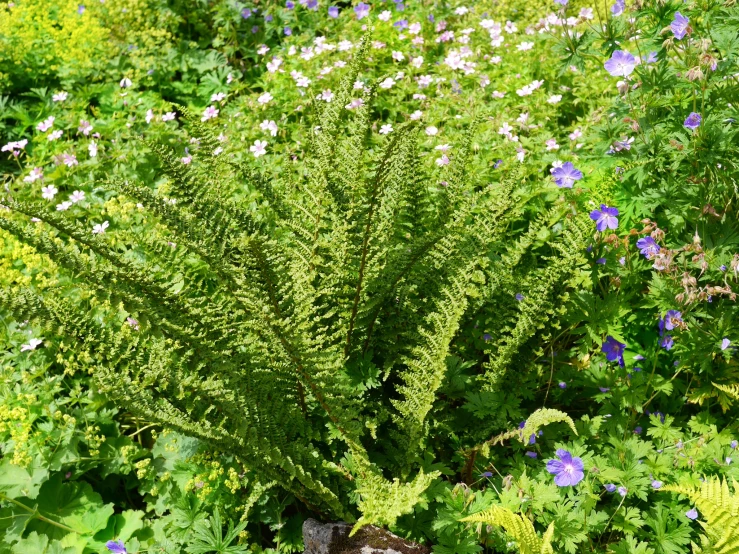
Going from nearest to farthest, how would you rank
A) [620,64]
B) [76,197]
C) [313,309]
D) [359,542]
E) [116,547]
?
[359,542] → [313,309] → [116,547] → [620,64] → [76,197]

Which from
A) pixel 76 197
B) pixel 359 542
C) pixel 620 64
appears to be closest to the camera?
pixel 359 542

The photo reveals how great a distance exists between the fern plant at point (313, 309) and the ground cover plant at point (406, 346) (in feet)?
0.04

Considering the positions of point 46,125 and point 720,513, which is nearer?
point 720,513

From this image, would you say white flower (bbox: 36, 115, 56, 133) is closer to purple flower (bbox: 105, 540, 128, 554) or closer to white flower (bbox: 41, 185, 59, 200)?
white flower (bbox: 41, 185, 59, 200)

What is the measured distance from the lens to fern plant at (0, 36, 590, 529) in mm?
2000

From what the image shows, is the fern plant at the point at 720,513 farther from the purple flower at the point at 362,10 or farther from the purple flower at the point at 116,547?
the purple flower at the point at 362,10

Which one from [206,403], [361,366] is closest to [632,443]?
[361,366]

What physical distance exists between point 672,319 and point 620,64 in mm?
1028

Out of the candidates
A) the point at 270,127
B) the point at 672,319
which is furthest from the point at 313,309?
the point at 270,127

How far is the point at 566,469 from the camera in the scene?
7.15 ft

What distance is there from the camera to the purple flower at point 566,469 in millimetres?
2145

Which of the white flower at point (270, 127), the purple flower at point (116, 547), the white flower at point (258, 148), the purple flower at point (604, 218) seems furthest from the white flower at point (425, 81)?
the purple flower at point (116, 547)

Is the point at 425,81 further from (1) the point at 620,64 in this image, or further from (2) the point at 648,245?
(2) the point at 648,245

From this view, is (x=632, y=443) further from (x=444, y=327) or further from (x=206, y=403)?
(x=206, y=403)
